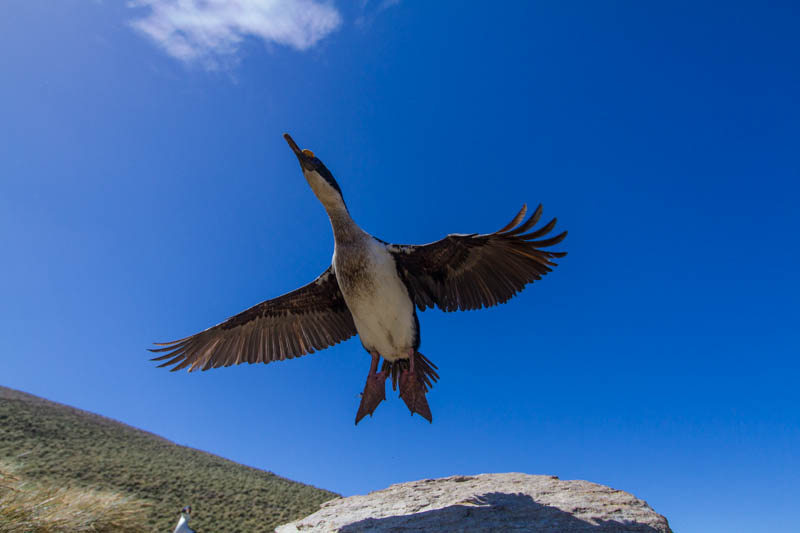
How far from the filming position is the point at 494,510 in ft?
16.6

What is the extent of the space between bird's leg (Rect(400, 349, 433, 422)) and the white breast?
21 centimetres

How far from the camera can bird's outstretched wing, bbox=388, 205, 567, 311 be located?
595cm

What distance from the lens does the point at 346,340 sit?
7.27 m

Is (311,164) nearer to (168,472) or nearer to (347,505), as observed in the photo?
(347,505)

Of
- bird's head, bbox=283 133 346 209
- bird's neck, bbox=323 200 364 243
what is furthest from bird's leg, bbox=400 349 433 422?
bird's head, bbox=283 133 346 209

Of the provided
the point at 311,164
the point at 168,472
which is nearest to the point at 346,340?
the point at 311,164

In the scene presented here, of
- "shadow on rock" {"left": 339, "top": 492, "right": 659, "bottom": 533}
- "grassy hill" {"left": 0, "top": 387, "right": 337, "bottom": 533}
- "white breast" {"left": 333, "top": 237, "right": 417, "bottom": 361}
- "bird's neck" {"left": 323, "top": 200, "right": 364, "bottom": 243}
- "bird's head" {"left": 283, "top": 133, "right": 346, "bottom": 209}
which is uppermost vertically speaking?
"grassy hill" {"left": 0, "top": 387, "right": 337, "bottom": 533}

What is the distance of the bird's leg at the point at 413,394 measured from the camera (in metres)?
6.29

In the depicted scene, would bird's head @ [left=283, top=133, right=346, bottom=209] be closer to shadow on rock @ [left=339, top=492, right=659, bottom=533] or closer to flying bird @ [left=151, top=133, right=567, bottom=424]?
flying bird @ [left=151, top=133, right=567, bottom=424]

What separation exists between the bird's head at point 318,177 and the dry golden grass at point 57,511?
708cm

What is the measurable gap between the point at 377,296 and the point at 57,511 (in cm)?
766

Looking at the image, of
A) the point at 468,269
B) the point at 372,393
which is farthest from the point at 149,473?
the point at 468,269

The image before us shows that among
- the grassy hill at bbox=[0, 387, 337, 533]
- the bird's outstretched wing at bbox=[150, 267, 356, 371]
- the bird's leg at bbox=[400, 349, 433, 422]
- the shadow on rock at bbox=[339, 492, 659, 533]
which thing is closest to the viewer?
the shadow on rock at bbox=[339, 492, 659, 533]

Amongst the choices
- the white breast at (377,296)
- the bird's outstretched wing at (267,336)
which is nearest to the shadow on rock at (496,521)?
the white breast at (377,296)
